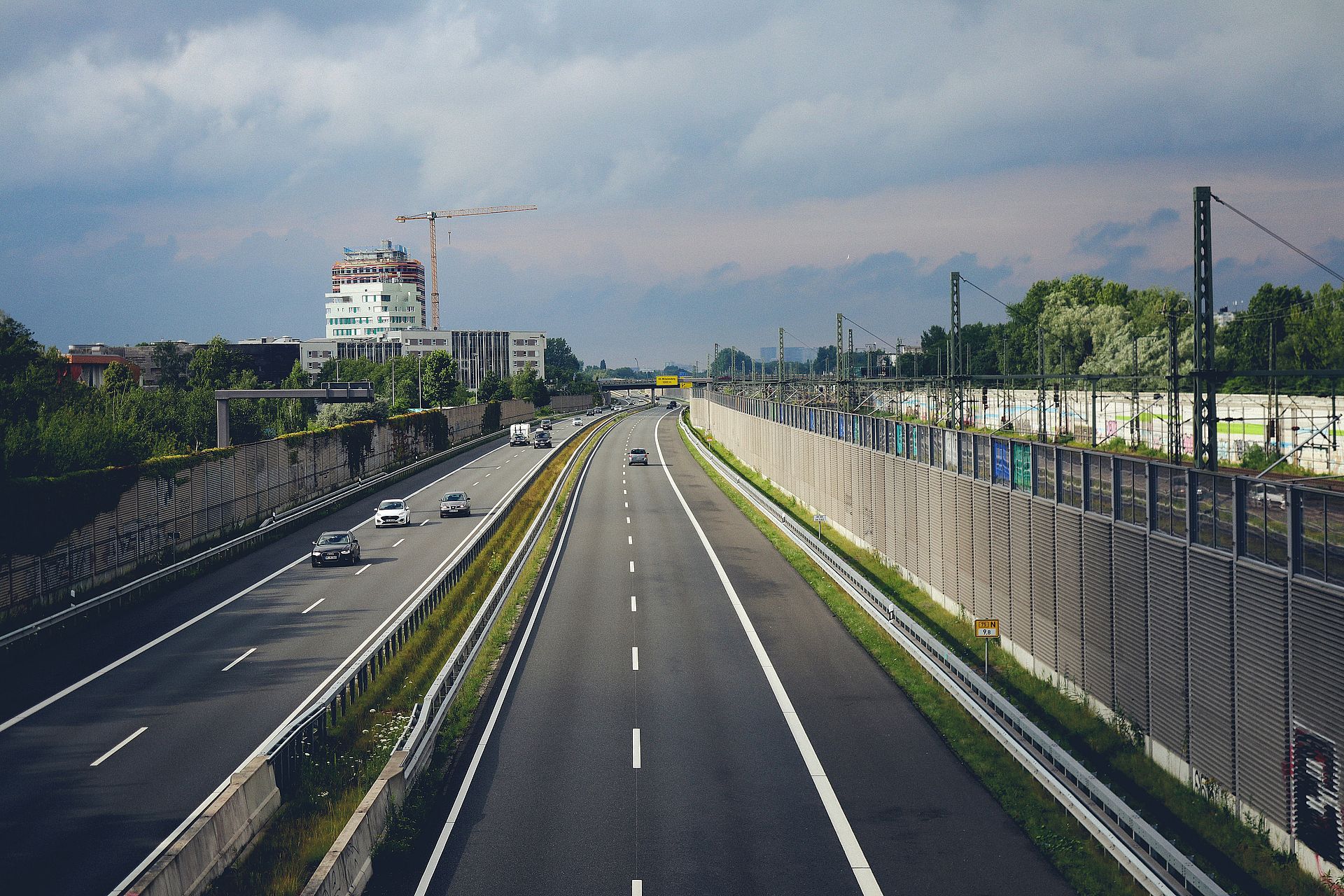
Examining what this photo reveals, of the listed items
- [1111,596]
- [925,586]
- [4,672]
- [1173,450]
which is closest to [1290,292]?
[1173,450]

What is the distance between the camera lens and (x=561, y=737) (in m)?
20.9

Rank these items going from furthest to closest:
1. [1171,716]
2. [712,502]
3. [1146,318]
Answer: [1146,318] < [712,502] < [1171,716]

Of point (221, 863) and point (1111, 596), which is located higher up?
point (1111, 596)

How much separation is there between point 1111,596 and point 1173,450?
2929 cm

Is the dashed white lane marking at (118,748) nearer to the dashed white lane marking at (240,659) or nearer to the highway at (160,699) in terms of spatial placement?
the highway at (160,699)

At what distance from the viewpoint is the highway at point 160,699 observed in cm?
1627

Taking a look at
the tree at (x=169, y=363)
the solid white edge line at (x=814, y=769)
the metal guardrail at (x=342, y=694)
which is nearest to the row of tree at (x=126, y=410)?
the metal guardrail at (x=342, y=694)

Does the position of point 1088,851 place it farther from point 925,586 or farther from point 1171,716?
A: point 925,586

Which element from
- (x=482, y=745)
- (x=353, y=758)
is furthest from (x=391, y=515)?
(x=353, y=758)

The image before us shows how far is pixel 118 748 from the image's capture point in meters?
20.6

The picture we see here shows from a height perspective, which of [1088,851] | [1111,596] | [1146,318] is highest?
[1146,318]

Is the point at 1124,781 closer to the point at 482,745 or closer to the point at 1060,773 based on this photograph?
the point at 1060,773

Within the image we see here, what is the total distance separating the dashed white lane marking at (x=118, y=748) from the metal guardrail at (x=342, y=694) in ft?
10.0

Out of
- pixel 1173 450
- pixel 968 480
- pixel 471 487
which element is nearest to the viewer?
pixel 968 480
